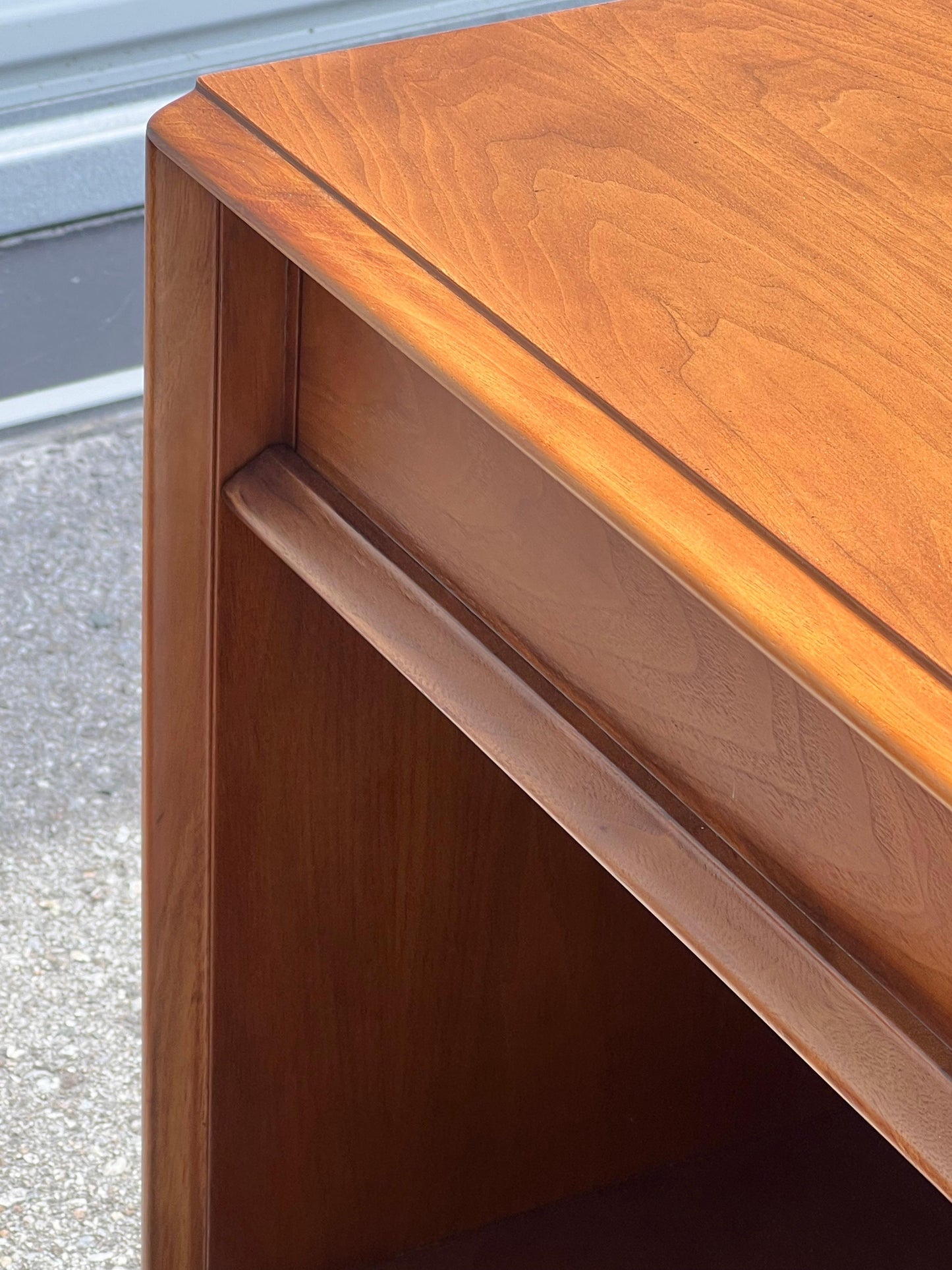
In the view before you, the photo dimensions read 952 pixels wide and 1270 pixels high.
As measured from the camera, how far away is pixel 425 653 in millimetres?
565

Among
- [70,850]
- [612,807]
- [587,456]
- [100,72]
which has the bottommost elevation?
[70,850]

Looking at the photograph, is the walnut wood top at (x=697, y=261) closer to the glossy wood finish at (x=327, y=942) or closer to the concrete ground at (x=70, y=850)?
the glossy wood finish at (x=327, y=942)

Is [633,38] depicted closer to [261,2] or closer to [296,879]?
[296,879]

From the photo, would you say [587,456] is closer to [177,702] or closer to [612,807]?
[612,807]

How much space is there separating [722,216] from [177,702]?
31 centimetres

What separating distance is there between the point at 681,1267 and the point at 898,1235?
0.14m

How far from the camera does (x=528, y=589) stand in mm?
535

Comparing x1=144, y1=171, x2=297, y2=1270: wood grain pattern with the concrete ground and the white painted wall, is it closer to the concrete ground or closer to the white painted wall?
the concrete ground

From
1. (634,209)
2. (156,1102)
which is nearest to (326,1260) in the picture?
(156,1102)

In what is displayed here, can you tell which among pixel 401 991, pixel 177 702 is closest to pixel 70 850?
pixel 401 991

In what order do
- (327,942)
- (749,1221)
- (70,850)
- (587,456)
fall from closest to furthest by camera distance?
(587,456)
(327,942)
(749,1221)
(70,850)

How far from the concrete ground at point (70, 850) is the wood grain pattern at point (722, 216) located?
741 mm

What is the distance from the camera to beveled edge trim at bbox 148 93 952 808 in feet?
1.25

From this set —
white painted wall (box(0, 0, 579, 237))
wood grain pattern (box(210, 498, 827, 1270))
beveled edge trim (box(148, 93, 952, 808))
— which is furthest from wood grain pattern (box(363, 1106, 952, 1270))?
white painted wall (box(0, 0, 579, 237))
